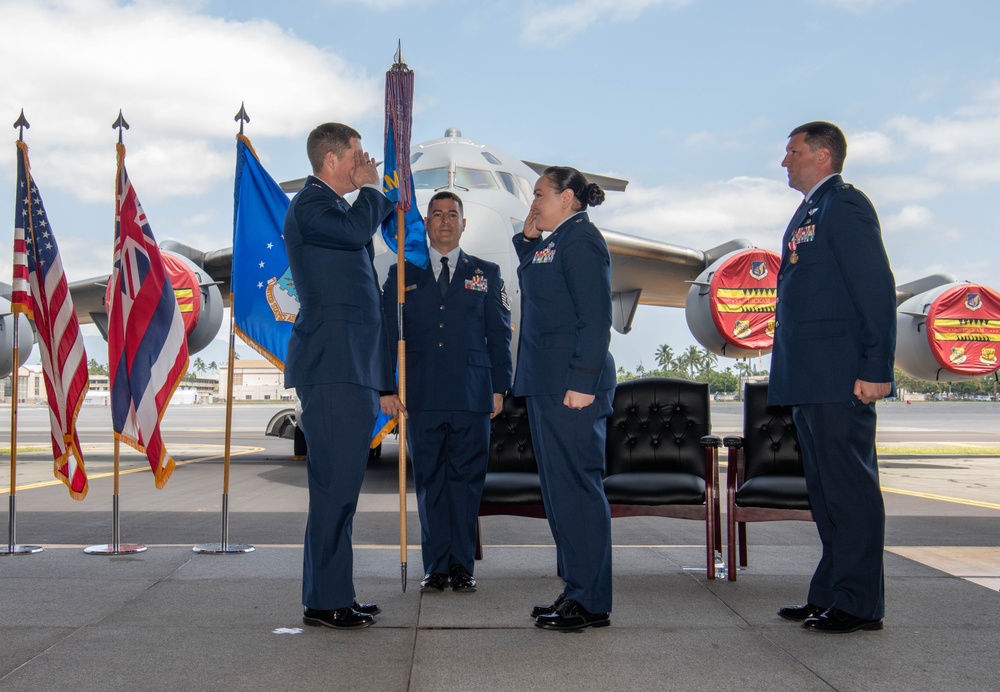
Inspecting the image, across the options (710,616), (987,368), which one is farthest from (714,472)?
(987,368)

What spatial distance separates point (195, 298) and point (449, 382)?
299 inches

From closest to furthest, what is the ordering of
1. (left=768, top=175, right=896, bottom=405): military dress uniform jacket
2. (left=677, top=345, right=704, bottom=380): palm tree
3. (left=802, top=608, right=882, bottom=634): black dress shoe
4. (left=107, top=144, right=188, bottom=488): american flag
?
(left=802, top=608, right=882, bottom=634): black dress shoe, (left=768, top=175, right=896, bottom=405): military dress uniform jacket, (left=107, top=144, right=188, bottom=488): american flag, (left=677, top=345, right=704, bottom=380): palm tree

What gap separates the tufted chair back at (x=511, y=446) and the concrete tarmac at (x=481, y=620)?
514mm

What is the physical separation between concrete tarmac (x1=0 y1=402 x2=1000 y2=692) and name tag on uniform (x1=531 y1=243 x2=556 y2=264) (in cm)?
152

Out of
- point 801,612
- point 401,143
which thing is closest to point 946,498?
point 801,612

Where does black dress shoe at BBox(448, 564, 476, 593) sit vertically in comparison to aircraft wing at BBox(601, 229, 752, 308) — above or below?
below

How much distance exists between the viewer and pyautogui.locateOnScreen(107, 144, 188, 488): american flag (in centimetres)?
499

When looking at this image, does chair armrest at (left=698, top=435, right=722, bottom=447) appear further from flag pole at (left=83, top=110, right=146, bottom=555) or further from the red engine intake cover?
the red engine intake cover

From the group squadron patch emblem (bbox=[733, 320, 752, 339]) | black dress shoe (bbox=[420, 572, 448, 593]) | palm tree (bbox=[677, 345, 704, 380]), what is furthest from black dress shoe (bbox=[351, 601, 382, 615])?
palm tree (bbox=[677, 345, 704, 380])

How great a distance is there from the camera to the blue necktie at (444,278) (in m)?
4.26

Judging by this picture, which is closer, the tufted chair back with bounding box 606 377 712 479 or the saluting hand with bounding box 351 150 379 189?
the saluting hand with bounding box 351 150 379 189

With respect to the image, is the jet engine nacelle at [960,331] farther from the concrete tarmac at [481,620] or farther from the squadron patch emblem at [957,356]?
the concrete tarmac at [481,620]

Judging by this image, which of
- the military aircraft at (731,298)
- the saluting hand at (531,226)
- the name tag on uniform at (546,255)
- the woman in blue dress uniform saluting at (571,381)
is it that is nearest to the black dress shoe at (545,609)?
the woman in blue dress uniform saluting at (571,381)

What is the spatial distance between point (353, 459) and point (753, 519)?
6.66ft
